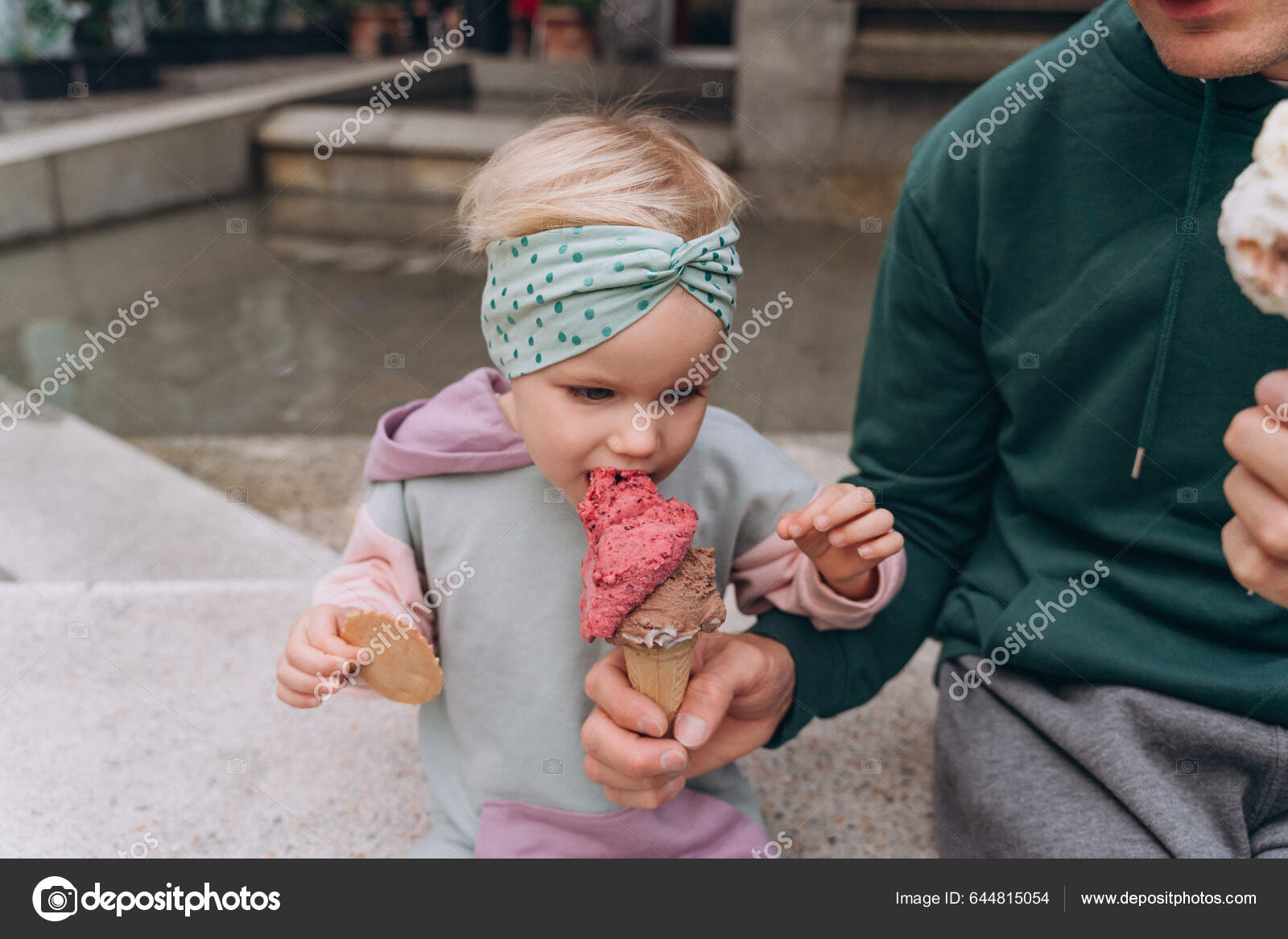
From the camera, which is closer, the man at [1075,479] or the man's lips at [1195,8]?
the man's lips at [1195,8]

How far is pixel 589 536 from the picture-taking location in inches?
53.0

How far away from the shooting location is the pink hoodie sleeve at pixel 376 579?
1530mm

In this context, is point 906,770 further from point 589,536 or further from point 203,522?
point 203,522

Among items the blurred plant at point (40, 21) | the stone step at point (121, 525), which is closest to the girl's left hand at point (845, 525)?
the stone step at point (121, 525)

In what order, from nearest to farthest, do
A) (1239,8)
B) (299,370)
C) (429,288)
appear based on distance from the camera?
(1239,8) < (299,370) < (429,288)

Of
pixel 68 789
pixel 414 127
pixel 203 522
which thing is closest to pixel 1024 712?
pixel 68 789

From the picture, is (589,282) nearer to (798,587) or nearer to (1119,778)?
(798,587)

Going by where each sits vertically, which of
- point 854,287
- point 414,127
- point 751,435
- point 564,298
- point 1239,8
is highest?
point 1239,8

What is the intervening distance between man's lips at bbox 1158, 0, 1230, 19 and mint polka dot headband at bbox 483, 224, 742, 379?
0.60 metres

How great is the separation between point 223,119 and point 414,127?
142cm

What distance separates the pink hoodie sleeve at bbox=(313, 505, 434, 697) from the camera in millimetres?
1530

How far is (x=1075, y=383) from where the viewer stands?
165cm

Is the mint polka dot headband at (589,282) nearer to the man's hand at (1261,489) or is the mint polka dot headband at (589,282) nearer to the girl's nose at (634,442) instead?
the girl's nose at (634,442)
